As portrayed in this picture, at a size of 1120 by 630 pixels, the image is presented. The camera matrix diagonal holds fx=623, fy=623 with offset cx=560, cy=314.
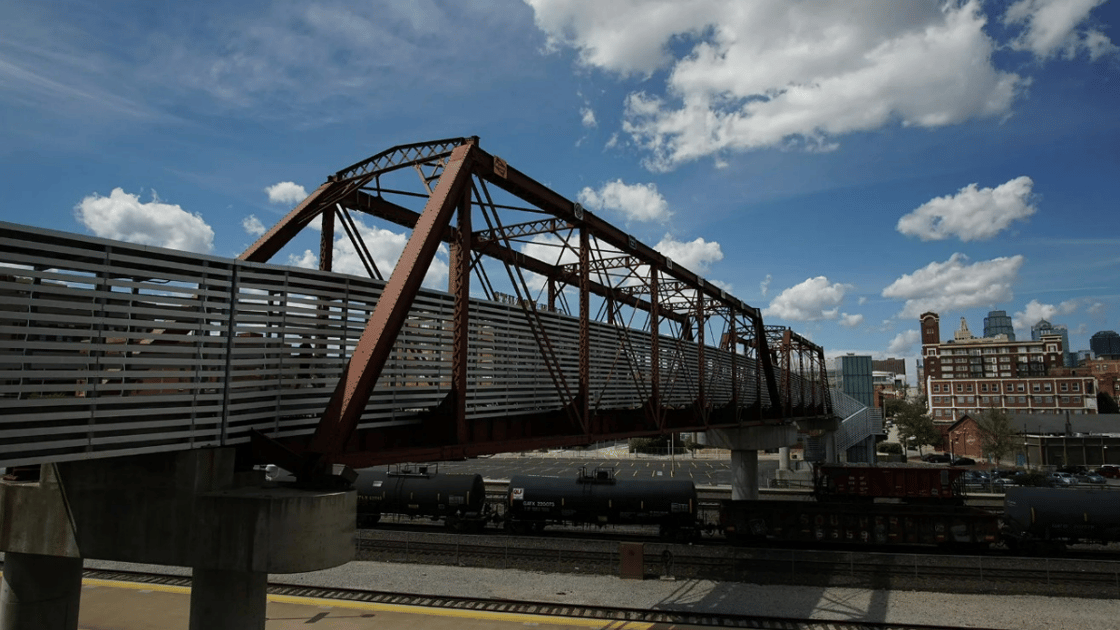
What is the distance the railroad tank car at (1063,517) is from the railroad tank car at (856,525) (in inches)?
58.8

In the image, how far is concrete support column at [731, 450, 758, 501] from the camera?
40.9 meters

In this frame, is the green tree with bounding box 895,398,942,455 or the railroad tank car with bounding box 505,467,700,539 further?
the green tree with bounding box 895,398,942,455

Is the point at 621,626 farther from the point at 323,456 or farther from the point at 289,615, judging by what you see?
the point at 323,456

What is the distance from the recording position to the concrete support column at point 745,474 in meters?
40.9

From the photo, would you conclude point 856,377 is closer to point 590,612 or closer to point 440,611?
point 590,612

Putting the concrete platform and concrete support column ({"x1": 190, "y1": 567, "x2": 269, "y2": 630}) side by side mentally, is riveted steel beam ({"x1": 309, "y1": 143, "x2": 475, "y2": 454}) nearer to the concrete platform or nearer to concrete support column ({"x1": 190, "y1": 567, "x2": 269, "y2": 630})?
concrete support column ({"x1": 190, "y1": 567, "x2": 269, "y2": 630})

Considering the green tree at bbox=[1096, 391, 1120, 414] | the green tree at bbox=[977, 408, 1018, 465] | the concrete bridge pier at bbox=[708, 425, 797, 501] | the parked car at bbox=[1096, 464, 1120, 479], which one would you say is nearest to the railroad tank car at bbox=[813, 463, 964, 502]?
the concrete bridge pier at bbox=[708, 425, 797, 501]

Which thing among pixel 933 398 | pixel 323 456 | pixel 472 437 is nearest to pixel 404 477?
pixel 472 437

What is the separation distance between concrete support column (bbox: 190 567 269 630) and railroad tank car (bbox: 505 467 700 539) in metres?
21.5

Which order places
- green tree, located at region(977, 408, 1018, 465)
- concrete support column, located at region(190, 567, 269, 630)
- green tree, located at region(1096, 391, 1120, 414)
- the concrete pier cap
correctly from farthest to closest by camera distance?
green tree, located at region(1096, 391, 1120, 414) → green tree, located at region(977, 408, 1018, 465) → concrete support column, located at region(190, 567, 269, 630) → the concrete pier cap

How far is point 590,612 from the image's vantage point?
63.9 feet

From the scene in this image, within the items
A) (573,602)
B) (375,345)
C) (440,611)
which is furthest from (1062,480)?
(375,345)

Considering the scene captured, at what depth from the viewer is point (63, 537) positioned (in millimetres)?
9750

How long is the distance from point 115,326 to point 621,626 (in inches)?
611
